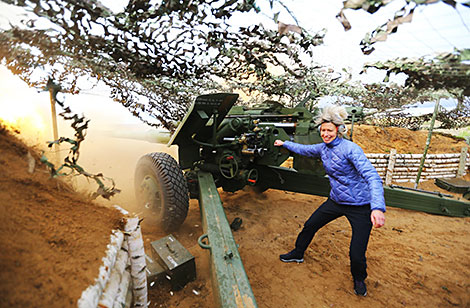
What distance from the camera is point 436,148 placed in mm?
9586

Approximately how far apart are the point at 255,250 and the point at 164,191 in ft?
4.95

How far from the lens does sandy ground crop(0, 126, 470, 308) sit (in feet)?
2.68

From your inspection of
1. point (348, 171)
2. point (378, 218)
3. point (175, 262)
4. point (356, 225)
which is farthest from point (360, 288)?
point (175, 262)

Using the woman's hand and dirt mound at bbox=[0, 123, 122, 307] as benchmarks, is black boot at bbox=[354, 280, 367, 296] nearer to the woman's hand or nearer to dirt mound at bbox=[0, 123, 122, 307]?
the woman's hand

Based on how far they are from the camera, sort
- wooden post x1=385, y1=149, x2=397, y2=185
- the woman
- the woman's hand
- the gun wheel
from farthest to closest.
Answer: wooden post x1=385, y1=149, x2=397, y2=185 < the gun wheel < the woman < the woman's hand

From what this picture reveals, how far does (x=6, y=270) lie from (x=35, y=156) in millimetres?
690

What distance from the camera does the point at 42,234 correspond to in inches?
35.7

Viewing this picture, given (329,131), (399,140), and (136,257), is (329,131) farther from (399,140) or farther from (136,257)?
(399,140)

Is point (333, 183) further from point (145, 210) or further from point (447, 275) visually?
point (145, 210)

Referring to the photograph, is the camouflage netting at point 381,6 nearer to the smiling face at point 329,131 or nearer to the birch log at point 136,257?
the smiling face at point 329,131

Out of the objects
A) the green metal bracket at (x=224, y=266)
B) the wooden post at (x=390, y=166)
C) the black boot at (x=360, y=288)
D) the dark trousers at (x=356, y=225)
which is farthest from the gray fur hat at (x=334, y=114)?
the wooden post at (x=390, y=166)

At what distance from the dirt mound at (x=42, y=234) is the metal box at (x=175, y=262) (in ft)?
4.15

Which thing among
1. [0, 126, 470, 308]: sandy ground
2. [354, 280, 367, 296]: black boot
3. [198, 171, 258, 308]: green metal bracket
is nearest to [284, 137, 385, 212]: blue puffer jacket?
[354, 280, 367, 296]: black boot

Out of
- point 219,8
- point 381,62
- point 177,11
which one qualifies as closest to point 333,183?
point 381,62
